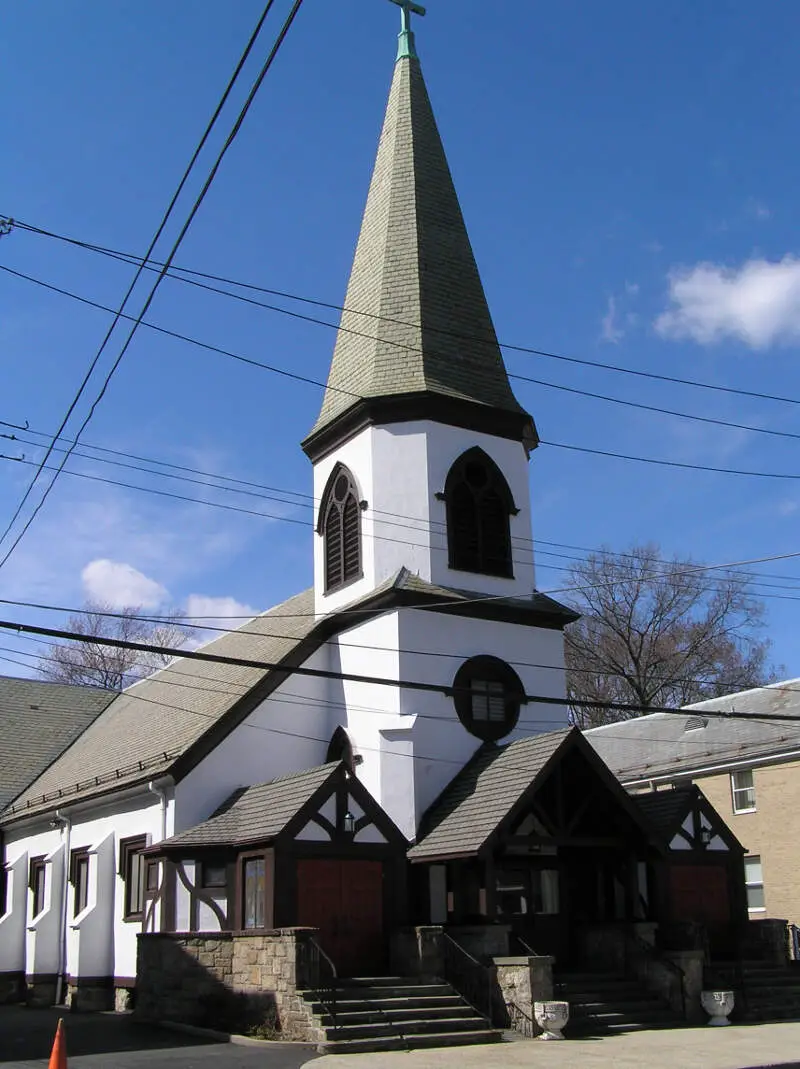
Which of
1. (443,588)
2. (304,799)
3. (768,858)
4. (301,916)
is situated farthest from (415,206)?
(768,858)

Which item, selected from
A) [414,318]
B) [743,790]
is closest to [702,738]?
[743,790]

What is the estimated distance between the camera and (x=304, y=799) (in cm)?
1941

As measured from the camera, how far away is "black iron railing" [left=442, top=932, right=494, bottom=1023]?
18.1m

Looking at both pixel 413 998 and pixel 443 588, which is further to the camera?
pixel 443 588

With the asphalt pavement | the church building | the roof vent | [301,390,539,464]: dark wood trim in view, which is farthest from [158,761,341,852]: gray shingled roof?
the roof vent

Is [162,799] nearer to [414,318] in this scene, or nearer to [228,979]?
[228,979]

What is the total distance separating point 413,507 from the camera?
24406mm

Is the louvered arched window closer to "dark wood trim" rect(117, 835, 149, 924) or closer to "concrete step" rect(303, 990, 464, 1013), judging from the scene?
"dark wood trim" rect(117, 835, 149, 924)

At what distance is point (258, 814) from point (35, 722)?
17.6 metres

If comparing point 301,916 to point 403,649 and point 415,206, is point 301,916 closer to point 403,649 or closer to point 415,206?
point 403,649

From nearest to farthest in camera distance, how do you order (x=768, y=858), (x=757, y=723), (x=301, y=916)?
(x=301, y=916) < (x=768, y=858) < (x=757, y=723)

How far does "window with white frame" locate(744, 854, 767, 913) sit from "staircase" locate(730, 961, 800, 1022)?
30.0ft

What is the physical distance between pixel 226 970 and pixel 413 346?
44.6ft

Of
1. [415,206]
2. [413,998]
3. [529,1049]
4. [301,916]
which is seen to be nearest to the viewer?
[529,1049]
